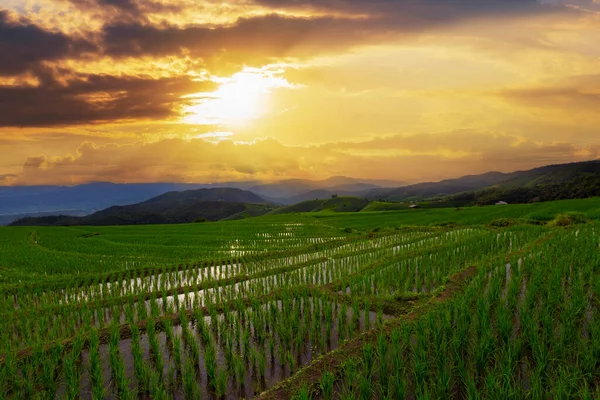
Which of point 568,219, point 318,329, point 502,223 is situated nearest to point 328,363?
point 318,329

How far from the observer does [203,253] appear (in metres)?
20.0

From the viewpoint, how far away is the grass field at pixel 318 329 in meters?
5.38

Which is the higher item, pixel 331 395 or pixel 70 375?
pixel 70 375

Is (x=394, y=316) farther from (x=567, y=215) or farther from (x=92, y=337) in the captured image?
(x=567, y=215)

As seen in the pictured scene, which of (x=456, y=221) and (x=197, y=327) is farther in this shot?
(x=456, y=221)

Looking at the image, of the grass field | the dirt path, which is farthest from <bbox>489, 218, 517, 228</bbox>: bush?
the dirt path

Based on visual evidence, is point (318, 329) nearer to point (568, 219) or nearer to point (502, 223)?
point (502, 223)

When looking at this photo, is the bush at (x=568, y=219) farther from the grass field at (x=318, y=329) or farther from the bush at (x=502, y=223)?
the grass field at (x=318, y=329)

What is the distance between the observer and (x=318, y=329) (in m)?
7.75

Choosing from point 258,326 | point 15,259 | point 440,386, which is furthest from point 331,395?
point 15,259

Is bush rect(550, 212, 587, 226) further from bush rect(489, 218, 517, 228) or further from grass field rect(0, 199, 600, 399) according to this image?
grass field rect(0, 199, 600, 399)

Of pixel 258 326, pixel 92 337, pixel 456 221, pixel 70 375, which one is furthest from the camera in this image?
pixel 456 221

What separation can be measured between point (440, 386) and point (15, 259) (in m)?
23.4

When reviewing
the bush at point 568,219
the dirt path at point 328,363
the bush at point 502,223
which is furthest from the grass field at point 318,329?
the bush at point 502,223
